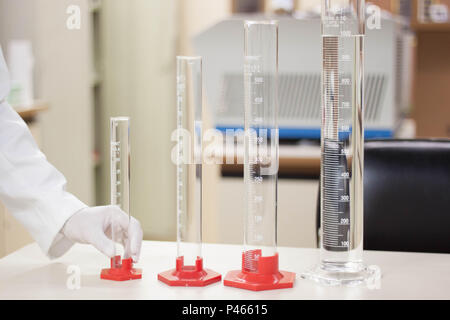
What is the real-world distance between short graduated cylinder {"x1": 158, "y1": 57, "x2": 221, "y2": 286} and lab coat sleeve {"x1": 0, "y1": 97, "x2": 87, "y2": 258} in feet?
0.66

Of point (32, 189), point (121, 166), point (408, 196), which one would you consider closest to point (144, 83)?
point (408, 196)

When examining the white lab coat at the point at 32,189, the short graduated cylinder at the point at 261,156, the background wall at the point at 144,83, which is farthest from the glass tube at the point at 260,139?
the background wall at the point at 144,83

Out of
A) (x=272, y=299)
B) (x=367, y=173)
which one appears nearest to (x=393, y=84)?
(x=367, y=173)

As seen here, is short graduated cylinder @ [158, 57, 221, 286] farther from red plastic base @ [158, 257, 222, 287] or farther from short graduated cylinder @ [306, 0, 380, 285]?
short graduated cylinder @ [306, 0, 380, 285]

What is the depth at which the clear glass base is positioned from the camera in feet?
3.12

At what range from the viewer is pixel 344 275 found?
0.96 m

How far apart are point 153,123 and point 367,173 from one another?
224 centimetres

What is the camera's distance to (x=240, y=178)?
7.47 ft

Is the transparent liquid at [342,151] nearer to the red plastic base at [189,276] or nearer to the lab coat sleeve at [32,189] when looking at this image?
the red plastic base at [189,276]

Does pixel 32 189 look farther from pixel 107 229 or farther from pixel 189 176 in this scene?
pixel 189 176

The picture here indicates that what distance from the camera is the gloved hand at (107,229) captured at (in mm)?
995

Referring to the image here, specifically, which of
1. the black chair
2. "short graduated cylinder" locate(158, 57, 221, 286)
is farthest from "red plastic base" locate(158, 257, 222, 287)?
the black chair

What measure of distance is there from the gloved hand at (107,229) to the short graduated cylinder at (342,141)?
26cm

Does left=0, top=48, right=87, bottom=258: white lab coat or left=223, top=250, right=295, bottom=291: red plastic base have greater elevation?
left=0, top=48, right=87, bottom=258: white lab coat
